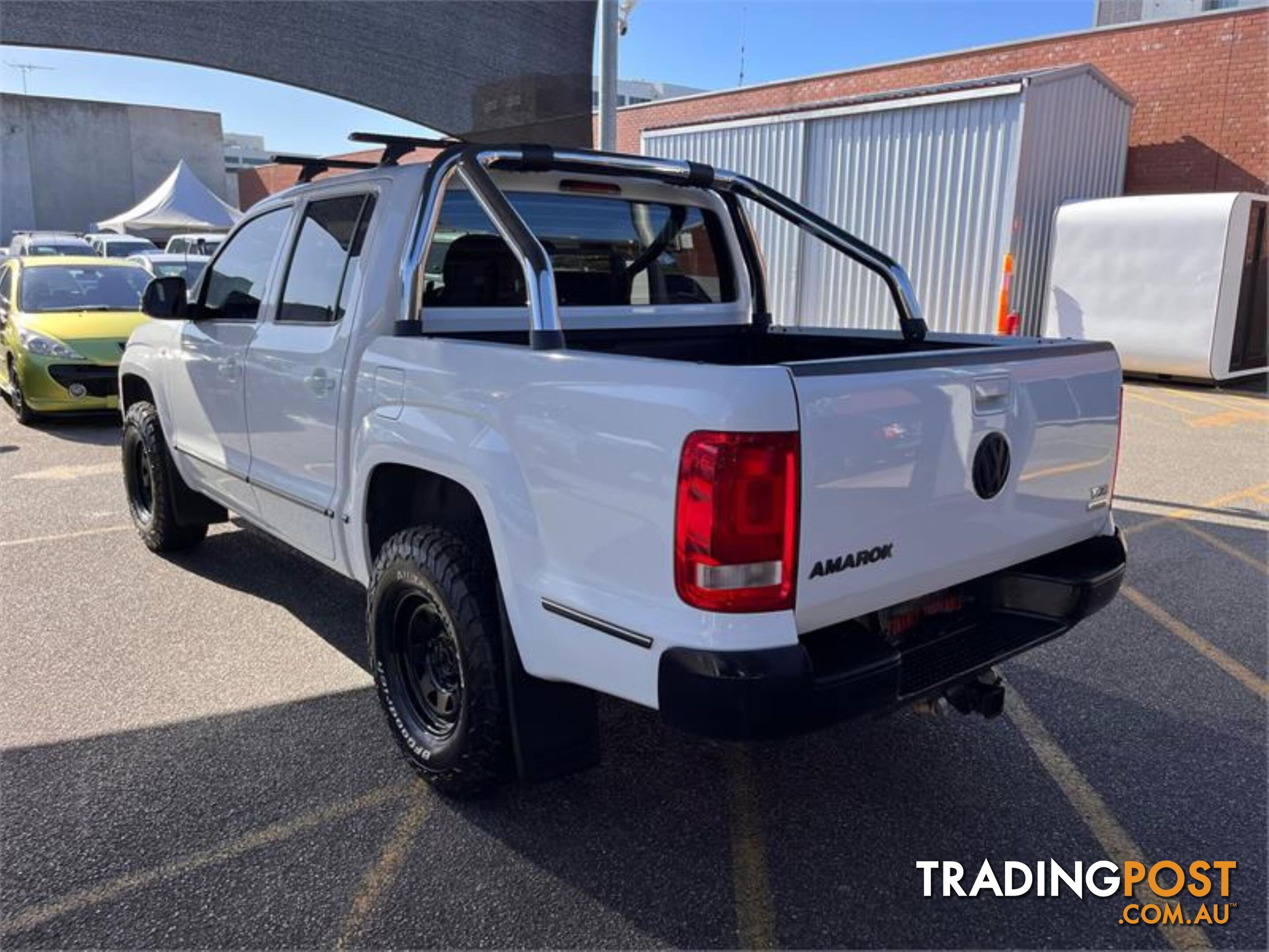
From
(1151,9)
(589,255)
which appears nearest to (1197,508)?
(589,255)

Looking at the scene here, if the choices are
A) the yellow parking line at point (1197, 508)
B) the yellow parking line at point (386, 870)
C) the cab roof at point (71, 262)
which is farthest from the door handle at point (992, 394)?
the cab roof at point (71, 262)

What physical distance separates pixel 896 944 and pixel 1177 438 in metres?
8.13

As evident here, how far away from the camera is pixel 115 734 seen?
3.51m

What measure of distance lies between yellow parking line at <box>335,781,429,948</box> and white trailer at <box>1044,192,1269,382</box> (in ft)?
36.9

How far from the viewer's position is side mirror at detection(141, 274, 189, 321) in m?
4.52

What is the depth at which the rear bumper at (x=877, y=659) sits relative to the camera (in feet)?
7.14

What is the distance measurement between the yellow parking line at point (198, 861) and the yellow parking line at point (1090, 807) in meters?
2.21

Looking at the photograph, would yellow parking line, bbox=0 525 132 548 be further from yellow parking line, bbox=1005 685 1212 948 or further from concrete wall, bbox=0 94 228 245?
concrete wall, bbox=0 94 228 245

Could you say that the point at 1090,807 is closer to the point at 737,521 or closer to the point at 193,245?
the point at 737,521

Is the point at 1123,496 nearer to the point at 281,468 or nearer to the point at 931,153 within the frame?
the point at 281,468

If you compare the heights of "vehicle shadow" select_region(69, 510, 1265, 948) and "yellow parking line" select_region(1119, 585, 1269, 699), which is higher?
"yellow parking line" select_region(1119, 585, 1269, 699)

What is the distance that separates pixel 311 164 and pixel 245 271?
2.21 ft

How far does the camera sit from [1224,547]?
229 inches

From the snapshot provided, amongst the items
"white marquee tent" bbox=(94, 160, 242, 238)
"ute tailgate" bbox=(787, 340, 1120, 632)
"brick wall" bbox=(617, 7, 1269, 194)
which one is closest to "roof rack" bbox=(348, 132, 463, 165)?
"ute tailgate" bbox=(787, 340, 1120, 632)
